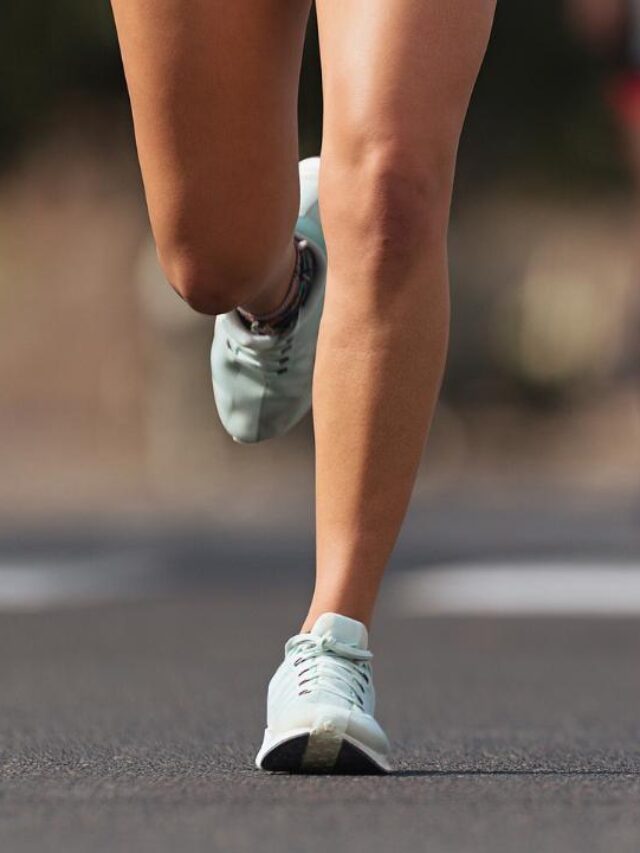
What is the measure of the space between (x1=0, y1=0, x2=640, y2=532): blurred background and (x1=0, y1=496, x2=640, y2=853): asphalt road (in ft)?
23.3

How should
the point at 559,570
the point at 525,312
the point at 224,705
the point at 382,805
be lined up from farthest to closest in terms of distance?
the point at 525,312, the point at 559,570, the point at 224,705, the point at 382,805

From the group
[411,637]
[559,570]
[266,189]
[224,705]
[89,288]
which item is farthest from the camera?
[89,288]

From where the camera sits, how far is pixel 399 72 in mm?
3301

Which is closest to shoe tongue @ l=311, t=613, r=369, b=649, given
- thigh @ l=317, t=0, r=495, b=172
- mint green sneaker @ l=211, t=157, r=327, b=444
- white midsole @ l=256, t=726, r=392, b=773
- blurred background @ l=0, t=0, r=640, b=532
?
white midsole @ l=256, t=726, r=392, b=773

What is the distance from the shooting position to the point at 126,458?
19547mm

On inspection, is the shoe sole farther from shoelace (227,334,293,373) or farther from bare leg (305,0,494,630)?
shoelace (227,334,293,373)

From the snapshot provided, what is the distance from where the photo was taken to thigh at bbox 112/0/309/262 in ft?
11.6

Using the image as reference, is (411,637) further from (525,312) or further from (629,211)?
(629,211)

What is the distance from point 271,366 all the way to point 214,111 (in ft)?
2.23

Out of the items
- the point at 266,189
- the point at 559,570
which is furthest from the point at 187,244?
the point at 559,570

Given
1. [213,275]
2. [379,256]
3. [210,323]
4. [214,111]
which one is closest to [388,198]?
[379,256]

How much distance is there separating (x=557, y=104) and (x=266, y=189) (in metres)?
15.0

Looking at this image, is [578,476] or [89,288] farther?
[89,288]

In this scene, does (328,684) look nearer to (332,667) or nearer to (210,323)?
(332,667)
